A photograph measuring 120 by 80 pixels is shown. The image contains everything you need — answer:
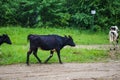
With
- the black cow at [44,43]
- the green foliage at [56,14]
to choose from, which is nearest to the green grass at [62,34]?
the green foliage at [56,14]

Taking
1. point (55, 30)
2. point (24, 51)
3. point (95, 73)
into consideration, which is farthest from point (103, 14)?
point (95, 73)

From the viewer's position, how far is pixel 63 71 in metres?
16.1

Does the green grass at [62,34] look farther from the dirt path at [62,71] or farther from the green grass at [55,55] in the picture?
the dirt path at [62,71]

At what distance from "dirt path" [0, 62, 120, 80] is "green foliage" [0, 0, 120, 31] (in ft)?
48.5

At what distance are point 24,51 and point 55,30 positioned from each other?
1032 centimetres

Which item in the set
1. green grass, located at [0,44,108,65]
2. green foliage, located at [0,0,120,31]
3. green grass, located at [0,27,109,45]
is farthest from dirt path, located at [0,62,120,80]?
green foliage, located at [0,0,120,31]

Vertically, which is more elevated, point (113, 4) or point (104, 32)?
point (113, 4)

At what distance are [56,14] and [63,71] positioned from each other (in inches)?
677

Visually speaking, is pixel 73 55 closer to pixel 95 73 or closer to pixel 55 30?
pixel 95 73

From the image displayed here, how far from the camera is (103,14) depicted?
33406 millimetres

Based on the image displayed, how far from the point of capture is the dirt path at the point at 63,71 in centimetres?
1483

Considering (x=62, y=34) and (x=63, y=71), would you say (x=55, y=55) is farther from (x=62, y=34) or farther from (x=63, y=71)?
(x=62, y=34)

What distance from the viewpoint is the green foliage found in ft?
107

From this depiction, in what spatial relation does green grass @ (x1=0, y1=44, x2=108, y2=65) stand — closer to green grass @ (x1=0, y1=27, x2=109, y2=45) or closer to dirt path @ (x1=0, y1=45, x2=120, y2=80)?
dirt path @ (x1=0, y1=45, x2=120, y2=80)
